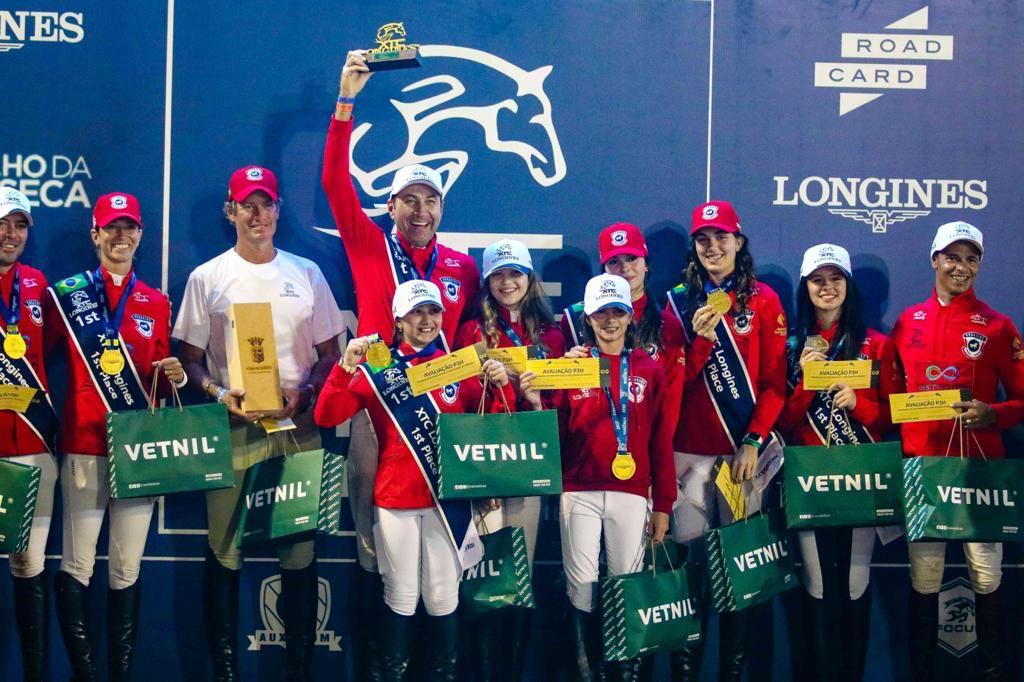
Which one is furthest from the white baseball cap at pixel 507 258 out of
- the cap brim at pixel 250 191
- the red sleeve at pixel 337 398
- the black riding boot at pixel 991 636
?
the black riding boot at pixel 991 636

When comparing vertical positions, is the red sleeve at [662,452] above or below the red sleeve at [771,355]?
below

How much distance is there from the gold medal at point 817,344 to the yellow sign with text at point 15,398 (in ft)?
11.3

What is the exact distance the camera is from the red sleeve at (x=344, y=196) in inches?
193

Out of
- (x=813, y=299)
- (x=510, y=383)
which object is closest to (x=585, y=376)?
(x=510, y=383)

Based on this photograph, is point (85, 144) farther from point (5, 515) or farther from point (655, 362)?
point (655, 362)

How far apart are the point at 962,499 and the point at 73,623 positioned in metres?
3.92

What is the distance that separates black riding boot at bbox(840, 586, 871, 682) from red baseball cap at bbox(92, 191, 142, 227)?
12.1ft

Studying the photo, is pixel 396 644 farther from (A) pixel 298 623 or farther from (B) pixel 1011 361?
(B) pixel 1011 361

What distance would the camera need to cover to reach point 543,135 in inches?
220

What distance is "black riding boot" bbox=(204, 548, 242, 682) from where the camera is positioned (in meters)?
5.06

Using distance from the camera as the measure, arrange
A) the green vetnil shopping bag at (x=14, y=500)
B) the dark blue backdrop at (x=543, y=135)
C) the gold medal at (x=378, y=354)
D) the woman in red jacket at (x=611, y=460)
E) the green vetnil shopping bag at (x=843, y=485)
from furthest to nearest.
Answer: the dark blue backdrop at (x=543, y=135)
the green vetnil shopping bag at (x=843, y=485)
the woman in red jacket at (x=611, y=460)
the green vetnil shopping bag at (x=14, y=500)
the gold medal at (x=378, y=354)

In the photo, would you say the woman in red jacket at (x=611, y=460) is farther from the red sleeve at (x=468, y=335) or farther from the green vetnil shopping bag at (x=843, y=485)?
the green vetnil shopping bag at (x=843, y=485)

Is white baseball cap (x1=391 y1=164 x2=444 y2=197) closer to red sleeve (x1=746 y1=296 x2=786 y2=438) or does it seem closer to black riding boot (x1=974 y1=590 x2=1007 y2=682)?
red sleeve (x1=746 y1=296 x2=786 y2=438)

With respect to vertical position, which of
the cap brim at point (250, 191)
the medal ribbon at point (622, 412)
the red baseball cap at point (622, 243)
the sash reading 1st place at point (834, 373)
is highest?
the cap brim at point (250, 191)
